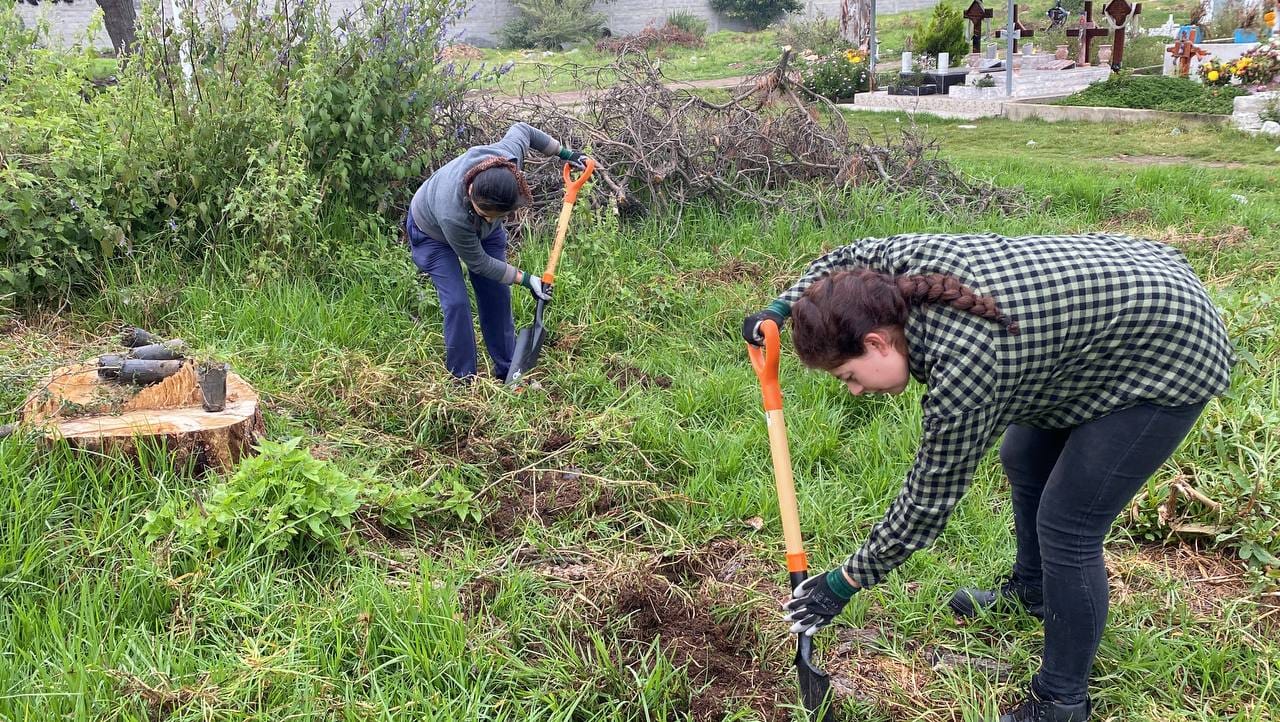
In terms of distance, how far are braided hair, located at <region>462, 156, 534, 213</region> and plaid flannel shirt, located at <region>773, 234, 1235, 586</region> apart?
2036 millimetres

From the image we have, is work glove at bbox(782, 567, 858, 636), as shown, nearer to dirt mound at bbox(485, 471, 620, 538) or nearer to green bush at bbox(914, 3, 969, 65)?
dirt mound at bbox(485, 471, 620, 538)

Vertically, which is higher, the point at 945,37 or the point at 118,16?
the point at 118,16

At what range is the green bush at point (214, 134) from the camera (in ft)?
15.5

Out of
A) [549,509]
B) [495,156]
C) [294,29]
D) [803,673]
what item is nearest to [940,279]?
[803,673]

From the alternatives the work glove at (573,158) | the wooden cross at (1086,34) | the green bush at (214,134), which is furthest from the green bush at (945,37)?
the work glove at (573,158)

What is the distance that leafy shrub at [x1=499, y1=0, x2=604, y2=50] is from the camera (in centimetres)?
2605

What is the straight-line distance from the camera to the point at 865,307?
6.00 ft

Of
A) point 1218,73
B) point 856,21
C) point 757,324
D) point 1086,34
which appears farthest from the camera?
point 856,21

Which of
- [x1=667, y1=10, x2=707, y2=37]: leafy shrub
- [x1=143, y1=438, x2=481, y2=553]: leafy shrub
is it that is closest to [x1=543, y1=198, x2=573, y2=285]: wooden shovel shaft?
[x1=143, y1=438, x2=481, y2=553]: leafy shrub

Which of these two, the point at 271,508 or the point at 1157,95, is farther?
the point at 1157,95

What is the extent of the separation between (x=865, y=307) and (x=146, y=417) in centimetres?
260

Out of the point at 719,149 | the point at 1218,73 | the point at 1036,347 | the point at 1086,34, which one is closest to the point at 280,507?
the point at 1036,347

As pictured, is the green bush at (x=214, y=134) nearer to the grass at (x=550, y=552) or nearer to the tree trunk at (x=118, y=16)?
the grass at (x=550, y=552)

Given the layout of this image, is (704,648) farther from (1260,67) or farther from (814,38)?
(814,38)
